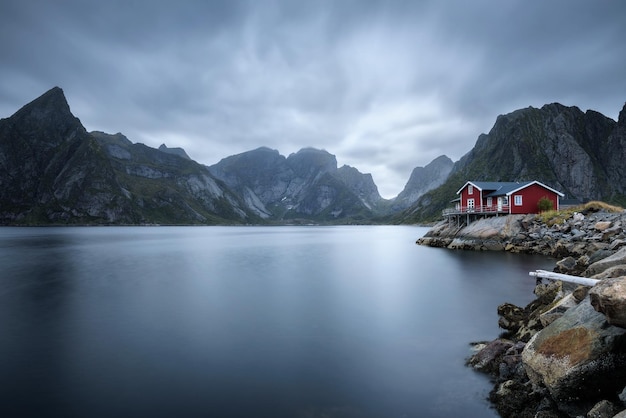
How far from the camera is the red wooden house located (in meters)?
59.1

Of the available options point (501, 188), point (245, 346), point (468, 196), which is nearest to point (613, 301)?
point (245, 346)

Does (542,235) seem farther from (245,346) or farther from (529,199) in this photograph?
(245,346)

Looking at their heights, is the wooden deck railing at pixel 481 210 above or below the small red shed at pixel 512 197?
below

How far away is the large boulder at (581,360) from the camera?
771 cm

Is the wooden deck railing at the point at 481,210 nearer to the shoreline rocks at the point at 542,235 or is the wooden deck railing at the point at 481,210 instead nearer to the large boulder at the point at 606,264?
the shoreline rocks at the point at 542,235

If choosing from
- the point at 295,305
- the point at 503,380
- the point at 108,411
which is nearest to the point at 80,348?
the point at 108,411

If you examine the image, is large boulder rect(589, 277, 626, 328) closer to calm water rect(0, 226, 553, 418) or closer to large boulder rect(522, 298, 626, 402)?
large boulder rect(522, 298, 626, 402)

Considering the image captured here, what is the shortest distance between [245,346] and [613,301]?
1290 centimetres

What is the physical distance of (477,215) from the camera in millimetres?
67938

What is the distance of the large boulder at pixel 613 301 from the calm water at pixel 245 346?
13.1ft

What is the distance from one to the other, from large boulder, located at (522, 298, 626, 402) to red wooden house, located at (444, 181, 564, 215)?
56492mm

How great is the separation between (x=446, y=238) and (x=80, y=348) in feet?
218

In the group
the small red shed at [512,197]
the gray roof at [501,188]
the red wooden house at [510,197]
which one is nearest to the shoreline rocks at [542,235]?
the red wooden house at [510,197]

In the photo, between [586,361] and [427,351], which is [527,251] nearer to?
[427,351]
